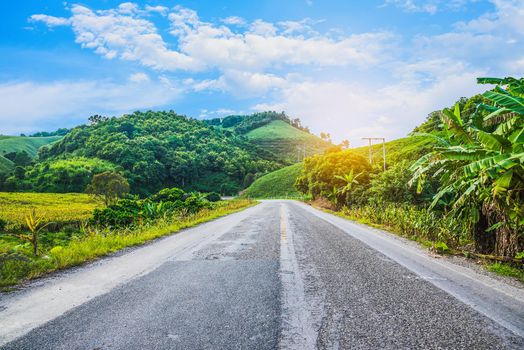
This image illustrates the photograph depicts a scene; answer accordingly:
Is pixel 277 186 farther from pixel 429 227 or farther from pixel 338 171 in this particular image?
pixel 429 227

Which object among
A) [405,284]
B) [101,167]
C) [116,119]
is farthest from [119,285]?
[116,119]

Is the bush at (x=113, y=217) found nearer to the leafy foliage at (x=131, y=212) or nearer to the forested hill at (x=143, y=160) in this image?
the leafy foliage at (x=131, y=212)

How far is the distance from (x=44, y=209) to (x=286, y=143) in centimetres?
14363

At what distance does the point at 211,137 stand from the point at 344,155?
110 meters

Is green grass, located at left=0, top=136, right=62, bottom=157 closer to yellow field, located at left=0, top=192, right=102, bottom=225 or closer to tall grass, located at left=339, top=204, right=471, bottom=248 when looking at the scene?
yellow field, located at left=0, top=192, right=102, bottom=225

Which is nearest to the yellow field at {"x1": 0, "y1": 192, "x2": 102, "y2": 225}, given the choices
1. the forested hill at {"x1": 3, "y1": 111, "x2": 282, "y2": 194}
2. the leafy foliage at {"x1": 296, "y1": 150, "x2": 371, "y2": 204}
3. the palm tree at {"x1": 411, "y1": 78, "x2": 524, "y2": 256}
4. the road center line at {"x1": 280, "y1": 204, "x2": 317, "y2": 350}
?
the leafy foliage at {"x1": 296, "y1": 150, "x2": 371, "y2": 204}

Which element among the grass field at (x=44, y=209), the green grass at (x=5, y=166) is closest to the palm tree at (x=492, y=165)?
the grass field at (x=44, y=209)

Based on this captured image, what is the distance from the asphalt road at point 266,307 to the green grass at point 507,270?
0.56 meters

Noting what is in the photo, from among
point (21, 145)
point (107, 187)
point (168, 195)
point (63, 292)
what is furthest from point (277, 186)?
point (21, 145)

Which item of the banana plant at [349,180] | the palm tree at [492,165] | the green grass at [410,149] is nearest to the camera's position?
the palm tree at [492,165]

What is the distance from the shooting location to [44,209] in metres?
41.8

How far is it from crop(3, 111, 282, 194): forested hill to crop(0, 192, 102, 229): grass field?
→ 29919 mm

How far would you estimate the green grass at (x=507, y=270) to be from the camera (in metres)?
5.38

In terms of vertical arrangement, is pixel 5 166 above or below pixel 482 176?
above
